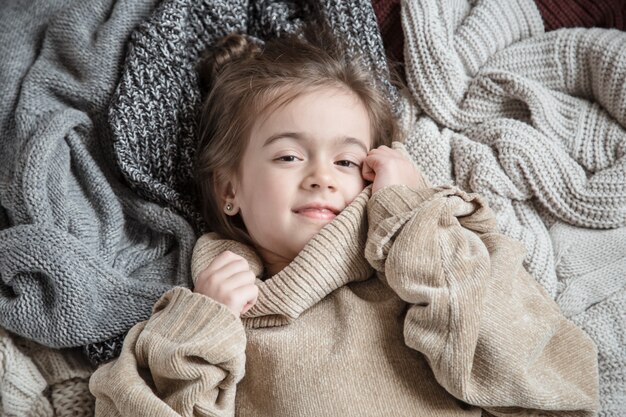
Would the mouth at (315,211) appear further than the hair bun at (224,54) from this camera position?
No

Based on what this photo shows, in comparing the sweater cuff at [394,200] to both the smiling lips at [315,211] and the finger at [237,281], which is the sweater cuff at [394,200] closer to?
the smiling lips at [315,211]

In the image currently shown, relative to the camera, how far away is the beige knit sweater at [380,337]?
3.26 ft

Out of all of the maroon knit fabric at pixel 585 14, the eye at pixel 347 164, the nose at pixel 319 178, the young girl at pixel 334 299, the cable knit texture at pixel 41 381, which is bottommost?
the cable knit texture at pixel 41 381

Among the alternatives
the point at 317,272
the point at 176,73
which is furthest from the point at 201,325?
the point at 176,73

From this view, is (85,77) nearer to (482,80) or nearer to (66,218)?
(66,218)

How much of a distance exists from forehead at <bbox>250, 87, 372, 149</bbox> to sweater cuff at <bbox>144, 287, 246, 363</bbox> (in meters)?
0.32

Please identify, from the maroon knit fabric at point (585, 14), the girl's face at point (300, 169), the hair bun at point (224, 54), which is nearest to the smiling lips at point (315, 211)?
the girl's face at point (300, 169)

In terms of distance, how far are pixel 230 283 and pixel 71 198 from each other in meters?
0.37

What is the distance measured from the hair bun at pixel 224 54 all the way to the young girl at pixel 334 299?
61 mm

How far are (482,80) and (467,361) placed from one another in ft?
2.17

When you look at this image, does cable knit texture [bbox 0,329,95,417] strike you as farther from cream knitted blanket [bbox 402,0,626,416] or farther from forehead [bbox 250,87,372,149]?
cream knitted blanket [bbox 402,0,626,416]

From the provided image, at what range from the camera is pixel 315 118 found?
3.93 feet

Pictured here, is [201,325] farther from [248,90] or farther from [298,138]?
[248,90]

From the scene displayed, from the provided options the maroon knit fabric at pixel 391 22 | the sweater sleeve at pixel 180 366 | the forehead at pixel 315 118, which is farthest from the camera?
the maroon knit fabric at pixel 391 22
